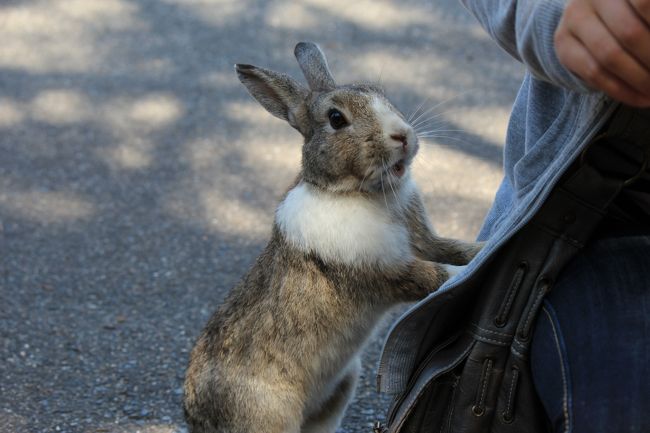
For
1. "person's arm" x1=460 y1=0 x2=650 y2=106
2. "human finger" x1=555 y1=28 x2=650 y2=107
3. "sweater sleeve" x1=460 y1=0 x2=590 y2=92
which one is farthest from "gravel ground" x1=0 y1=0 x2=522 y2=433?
"human finger" x1=555 y1=28 x2=650 y2=107

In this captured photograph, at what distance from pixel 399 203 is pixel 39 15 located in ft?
15.0

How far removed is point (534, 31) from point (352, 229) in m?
0.93

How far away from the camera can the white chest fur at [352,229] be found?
A: 232cm

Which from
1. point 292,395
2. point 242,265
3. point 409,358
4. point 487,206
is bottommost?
Answer: point 242,265

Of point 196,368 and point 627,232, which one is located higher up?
point 627,232

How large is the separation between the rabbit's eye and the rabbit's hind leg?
67cm

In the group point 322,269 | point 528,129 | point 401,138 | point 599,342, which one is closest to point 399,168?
point 401,138

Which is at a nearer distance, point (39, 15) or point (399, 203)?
point (399, 203)

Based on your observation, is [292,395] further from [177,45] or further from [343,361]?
[177,45]

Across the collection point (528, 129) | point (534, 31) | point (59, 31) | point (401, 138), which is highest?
point (534, 31)

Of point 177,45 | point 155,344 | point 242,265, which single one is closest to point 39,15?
point 177,45

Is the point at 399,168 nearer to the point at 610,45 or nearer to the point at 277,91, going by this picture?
the point at 277,91

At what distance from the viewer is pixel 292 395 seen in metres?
2.39

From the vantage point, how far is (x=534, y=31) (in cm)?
149
